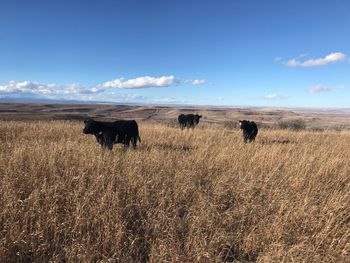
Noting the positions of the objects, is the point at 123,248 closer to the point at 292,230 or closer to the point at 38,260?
the point at 38,260

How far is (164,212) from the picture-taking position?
16.2 feet

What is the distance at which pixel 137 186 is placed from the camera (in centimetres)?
590

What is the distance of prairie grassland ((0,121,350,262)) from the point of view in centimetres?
421

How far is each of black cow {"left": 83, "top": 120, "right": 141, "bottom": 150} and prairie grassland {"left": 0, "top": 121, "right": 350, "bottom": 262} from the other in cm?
476

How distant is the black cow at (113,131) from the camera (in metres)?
12.2

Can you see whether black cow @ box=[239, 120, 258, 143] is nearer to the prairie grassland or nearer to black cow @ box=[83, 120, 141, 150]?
black cow @ box=[83, 120, 141, 150]

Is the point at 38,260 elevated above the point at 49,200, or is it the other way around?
the point at 49,200

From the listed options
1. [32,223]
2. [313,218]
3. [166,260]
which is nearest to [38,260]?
[32,223]

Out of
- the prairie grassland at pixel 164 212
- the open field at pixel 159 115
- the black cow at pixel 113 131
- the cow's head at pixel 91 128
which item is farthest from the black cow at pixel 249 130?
the open field at pixel 159 115

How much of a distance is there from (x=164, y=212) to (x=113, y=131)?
8.16m

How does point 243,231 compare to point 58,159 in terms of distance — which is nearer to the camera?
point 243,231

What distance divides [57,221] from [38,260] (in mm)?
690

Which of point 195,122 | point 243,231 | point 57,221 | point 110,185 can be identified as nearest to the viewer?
point 57,221

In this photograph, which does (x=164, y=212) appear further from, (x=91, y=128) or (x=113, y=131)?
(x=91, y=128)
